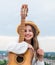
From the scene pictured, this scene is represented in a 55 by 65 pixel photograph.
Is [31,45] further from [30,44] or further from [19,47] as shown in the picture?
[19,47]

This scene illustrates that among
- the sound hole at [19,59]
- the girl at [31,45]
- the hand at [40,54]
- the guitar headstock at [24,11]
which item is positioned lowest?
the sound hole at [19,59]

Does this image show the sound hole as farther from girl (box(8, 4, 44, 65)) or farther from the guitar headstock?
the guitar headstock

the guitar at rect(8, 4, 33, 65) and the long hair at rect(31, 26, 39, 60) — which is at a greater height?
the long hair at rect(31, 26, 39, 60)

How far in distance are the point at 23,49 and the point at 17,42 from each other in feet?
0.42

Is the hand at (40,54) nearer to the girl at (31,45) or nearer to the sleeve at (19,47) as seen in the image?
the girl at (31,45)

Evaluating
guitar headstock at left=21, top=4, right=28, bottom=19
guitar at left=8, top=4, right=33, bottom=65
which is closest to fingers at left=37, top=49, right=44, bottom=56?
guitar at left=8, top=4, right=33, bottom=65

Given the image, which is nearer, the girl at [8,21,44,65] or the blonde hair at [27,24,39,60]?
the girl at [8,21,44,65]

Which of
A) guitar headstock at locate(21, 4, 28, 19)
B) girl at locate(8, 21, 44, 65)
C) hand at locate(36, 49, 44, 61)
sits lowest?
hand at locate(36, 49, 44, 61)

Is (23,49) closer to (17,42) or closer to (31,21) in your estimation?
(17,42)

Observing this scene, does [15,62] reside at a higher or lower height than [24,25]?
lower

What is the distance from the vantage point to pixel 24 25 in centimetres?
436

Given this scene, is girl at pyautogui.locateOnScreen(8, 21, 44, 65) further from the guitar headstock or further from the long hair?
the guitar headstock

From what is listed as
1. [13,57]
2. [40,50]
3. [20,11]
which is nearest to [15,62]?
[13,57]

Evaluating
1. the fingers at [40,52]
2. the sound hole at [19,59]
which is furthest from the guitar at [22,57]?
the fingers at [40,52]
